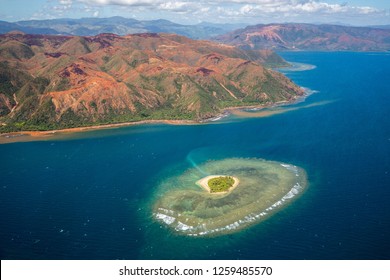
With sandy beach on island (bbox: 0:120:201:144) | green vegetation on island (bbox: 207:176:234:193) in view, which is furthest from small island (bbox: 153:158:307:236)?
sandy beach on island (bbox: 0:120:201:144)

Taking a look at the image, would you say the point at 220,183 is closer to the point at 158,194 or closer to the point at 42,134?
the point at 158,194

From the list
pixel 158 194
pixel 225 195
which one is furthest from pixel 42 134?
pixel 225 195

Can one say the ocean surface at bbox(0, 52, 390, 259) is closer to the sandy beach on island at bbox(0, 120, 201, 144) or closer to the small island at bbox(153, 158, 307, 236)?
the small island at bbox(153, 158, 307, 236)

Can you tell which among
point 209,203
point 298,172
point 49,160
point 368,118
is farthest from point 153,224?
point 368,118

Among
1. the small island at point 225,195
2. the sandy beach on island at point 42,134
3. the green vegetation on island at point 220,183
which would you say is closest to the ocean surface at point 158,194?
the small island at point 225,195

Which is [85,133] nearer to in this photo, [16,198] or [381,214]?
[16,198]
